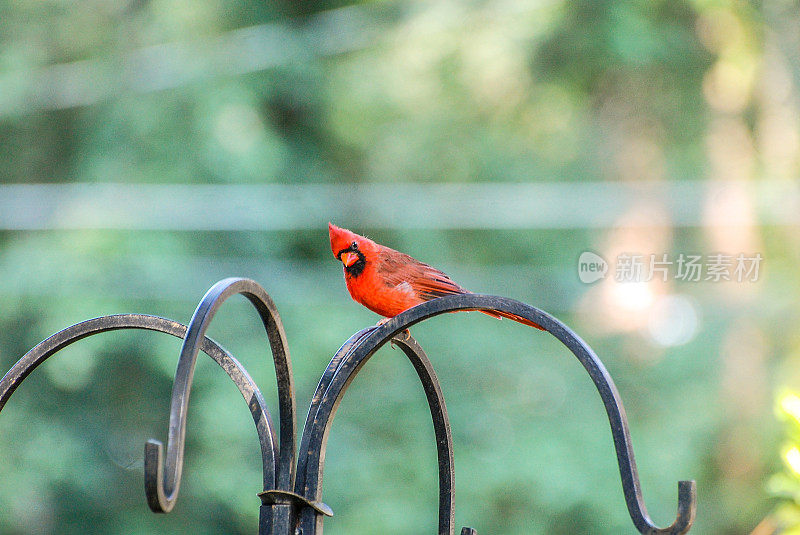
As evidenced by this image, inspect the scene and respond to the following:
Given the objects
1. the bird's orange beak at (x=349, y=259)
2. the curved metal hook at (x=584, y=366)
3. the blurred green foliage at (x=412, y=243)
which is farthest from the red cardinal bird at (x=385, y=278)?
the blurred green foliage at (x=412, y=243)

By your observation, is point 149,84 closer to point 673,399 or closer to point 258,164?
point 258,164

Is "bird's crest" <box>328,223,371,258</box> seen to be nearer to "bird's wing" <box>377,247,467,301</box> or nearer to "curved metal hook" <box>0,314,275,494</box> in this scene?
"bird's wing" <box>377,247,467,301</box>

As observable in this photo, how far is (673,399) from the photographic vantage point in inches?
167

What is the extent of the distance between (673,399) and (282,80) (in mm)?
2776

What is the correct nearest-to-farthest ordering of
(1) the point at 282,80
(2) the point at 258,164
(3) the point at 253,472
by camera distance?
(3) the point at 253,472
(2) the point at 258,164
(1) the point at 282,80

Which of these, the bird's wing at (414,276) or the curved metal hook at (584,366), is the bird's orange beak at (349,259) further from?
the curved metal hook at (584,366)

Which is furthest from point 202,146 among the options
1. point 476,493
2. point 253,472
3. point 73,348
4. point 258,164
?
point 476,493

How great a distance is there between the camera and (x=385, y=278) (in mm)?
1009

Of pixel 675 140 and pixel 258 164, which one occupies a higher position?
pixel 675 140

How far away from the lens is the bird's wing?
39.8 inches

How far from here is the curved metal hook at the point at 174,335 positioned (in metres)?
0.82

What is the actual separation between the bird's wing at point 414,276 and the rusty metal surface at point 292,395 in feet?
0.32

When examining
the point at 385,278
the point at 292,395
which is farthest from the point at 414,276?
the point at 292,395

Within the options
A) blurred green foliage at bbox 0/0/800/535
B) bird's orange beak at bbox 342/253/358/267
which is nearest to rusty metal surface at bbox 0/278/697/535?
bird's orange beak at bbox 342/253/358/267
